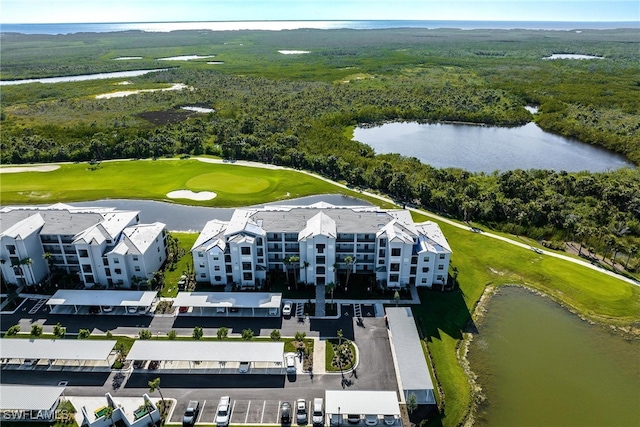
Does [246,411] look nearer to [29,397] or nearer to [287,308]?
[287,308]

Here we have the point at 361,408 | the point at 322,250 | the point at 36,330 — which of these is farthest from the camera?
the point at 322,250

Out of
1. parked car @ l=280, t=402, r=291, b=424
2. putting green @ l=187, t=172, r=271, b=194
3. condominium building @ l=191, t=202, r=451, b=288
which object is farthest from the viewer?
putting green @ l=187, t=172, r=271, b=194

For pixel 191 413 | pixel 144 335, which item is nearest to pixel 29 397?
pixel 144 335

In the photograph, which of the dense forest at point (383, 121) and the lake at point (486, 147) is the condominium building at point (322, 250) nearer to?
the dense forest at point (383, 121)

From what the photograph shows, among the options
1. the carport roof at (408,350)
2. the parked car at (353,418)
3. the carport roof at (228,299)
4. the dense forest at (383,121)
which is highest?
the dense forest at (383,121)

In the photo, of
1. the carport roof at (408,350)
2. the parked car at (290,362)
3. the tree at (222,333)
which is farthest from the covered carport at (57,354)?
→ the carport roof at (408,350)

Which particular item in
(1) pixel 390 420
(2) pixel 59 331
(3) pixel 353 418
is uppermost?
(2) pixel 59 331

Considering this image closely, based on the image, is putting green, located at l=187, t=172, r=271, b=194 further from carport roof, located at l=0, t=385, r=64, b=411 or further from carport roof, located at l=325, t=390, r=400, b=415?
carport roof, located at l=325, t=390, r=400, b=415

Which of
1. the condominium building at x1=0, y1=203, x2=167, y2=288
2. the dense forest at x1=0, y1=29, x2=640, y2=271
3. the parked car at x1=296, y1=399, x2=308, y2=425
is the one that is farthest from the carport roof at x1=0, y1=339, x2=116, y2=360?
the dense forest at x1=0, y1=29, x2=640, y2=271
